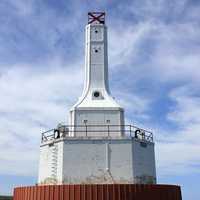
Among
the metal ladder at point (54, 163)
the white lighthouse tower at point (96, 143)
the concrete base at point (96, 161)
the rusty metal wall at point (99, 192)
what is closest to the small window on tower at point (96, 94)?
the white lighthouse tower at point (96, 143)

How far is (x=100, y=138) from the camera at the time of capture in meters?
24.9

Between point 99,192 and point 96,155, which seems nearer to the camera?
point 99,192

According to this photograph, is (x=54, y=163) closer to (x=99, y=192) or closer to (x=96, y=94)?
(x=99, y=192)

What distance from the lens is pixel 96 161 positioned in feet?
80.4

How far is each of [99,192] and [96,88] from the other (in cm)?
1026

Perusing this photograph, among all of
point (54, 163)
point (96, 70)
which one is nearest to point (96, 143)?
point (54, 163)

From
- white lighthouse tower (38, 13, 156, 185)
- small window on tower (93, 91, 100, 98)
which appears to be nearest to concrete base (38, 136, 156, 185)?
white lighthouse tower (38, 13, 156, 185)

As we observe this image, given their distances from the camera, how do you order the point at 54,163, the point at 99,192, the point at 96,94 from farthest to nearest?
the point at 96,94
the point at 54,163
the point at 99,192

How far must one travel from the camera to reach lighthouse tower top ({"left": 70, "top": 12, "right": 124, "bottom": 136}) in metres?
27.5

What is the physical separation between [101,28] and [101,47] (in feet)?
6.30

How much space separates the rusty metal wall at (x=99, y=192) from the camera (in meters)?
21.6

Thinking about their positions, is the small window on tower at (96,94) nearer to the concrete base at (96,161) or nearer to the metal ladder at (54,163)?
the concrete base at (96,161)

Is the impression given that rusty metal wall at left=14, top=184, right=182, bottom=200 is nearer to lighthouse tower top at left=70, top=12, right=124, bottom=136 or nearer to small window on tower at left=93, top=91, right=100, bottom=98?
lighthouse tower top at left=70, top=12, right=124, bottom=136

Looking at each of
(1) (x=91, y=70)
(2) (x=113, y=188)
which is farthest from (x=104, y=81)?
(2) (x=113, y=188)
